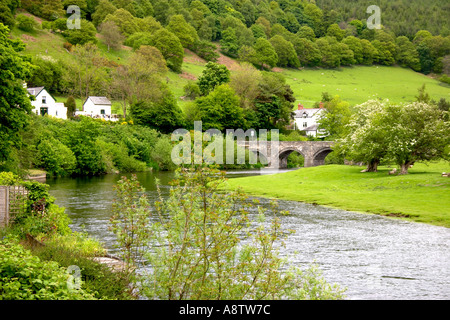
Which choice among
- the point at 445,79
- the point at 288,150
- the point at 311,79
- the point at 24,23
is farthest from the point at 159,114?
the point at 445,79

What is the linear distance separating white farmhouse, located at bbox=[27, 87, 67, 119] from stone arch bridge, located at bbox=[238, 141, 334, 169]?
34948 millimetres

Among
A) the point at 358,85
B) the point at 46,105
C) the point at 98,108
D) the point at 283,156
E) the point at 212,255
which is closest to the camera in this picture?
the point at 212,255

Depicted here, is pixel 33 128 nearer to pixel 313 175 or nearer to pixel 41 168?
pixel 41 168

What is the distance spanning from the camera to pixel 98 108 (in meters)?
106

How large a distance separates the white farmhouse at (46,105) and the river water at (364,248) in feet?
194

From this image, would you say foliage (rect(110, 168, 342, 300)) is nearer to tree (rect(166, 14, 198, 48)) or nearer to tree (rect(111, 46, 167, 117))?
tree (rect(111, 46, 167, 117))

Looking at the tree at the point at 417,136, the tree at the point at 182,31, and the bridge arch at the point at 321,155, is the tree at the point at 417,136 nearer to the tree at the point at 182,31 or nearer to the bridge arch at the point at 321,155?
the bridge arch at the point at 321,155

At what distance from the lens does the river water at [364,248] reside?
62.7 feet

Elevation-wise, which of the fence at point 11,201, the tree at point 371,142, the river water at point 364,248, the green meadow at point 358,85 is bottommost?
the river water at point 364,248

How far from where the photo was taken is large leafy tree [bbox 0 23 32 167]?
3672 cm

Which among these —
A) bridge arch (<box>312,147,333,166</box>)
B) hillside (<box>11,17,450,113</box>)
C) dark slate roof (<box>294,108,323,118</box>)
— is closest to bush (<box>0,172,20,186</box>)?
bridge arch (<box>312,147,333,166</box>)

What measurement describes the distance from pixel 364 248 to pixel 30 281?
18151mm

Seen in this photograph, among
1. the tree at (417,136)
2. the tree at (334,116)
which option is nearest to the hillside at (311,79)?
the tree at (334,116)

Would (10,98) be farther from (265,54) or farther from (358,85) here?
(265,54)
